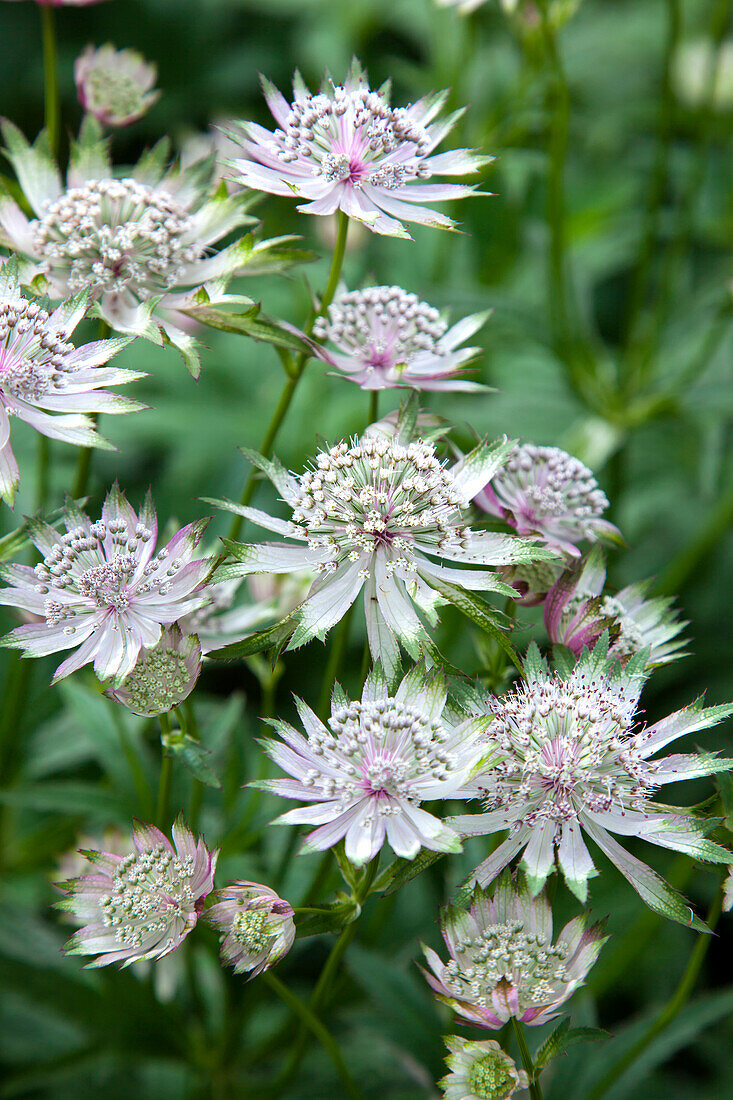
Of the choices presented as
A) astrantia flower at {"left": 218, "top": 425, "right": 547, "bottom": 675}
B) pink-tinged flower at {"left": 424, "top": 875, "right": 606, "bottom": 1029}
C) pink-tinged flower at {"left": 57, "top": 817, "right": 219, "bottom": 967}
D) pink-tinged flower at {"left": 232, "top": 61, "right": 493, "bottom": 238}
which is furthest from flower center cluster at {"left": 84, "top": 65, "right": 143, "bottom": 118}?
pink-tinged flower at {"left": 424, "top": 875, "right": 606, "bottom": 1029}

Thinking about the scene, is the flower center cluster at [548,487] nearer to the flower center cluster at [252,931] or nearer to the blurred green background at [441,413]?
the blurred green background at [441,413]

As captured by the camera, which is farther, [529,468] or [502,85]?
[502,85]

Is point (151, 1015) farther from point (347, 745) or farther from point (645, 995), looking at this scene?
point (645, 995)

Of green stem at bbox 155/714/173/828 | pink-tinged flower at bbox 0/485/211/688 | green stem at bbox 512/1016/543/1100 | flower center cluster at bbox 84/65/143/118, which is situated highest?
flower center cluster at bbox 84/65/143/118

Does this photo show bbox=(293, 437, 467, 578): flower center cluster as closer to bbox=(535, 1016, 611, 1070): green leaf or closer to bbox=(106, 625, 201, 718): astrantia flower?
bbox=(106, 625, 201, 718): astrantia flower

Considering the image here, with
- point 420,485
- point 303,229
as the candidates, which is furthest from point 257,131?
point 303,229

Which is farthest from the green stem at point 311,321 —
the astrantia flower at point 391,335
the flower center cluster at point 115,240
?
the flower center cluster at point 115,240
